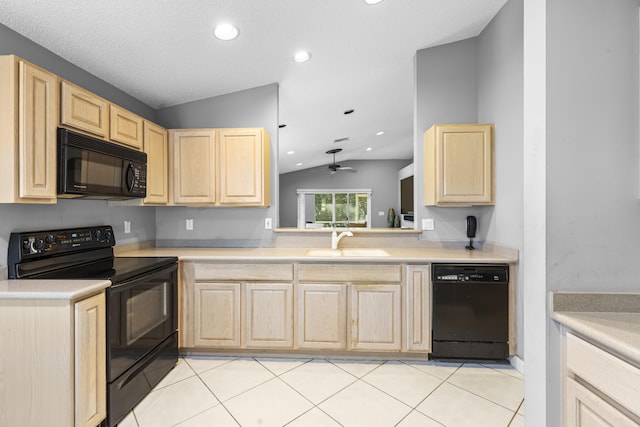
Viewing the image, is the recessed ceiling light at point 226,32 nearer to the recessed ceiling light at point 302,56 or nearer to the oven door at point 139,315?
the recessed ceiling light at point 302,56

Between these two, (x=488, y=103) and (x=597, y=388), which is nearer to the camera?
(x=597, y=388)

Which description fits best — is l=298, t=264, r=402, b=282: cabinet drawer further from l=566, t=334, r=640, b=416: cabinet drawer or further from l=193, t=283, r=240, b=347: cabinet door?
l=566, t=334, r=640, b=416: cabinet drawer

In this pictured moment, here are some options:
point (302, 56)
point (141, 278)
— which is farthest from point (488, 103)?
point (141, 278)

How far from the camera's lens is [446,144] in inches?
103

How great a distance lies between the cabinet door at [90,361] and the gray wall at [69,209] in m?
0.67

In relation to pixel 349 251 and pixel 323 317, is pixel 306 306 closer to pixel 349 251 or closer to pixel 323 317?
pixel 323 317

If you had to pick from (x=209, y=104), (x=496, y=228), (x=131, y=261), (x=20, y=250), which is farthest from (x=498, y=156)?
(x=20, y=250)

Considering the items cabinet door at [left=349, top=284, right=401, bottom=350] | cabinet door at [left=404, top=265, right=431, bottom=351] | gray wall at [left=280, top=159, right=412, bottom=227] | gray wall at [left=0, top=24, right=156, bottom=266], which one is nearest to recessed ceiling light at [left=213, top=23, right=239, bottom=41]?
gray wall at [left=0, top=24, right=156, bottom=266]

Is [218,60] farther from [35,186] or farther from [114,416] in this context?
[114,416]

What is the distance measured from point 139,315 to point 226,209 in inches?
54.1

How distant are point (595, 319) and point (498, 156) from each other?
1.82 meters

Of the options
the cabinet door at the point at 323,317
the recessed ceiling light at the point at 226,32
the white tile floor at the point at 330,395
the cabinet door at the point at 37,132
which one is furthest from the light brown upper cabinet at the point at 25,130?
the cabinet door at the point at 323,317

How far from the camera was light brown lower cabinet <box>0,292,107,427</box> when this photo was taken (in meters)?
Answer: 1.46

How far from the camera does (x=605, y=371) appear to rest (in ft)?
3.04
